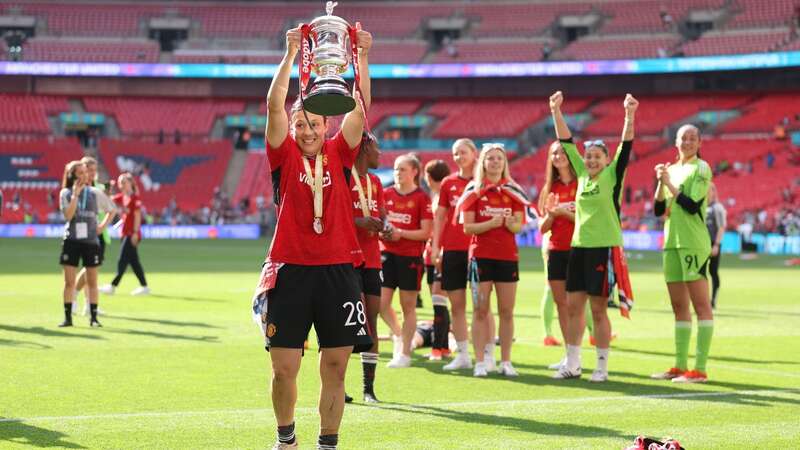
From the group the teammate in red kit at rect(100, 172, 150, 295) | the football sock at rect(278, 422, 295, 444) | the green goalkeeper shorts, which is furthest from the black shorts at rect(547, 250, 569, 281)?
the teammate in red kit at rect(100, 172, 150, 295)

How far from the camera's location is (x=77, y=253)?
15.4 meters

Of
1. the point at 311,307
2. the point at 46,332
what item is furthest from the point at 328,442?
the point at 46,332

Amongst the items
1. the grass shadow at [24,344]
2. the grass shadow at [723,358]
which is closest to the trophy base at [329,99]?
the grass shadow at [723,358]

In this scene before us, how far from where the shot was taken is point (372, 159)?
9359mm

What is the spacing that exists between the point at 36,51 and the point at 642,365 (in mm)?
60111

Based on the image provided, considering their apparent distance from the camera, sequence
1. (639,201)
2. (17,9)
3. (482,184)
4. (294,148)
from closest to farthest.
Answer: (294,148) < (482,184) < (639,201) < (17,9)

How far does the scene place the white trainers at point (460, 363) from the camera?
1188 centimetres

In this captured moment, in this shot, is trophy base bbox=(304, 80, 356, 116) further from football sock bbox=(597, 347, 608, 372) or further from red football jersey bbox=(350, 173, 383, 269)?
football sock bbox=(597, 347, 608, 372)

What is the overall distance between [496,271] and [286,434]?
16.4ft

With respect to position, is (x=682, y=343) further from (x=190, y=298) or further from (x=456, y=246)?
(x=190, y=298)

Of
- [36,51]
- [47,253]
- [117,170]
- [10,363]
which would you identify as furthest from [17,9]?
[10,363]

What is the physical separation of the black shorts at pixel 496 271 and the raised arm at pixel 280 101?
5.14 m

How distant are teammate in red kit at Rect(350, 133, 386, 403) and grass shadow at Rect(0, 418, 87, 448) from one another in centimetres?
272

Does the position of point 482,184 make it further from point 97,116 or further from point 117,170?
point 97,116
